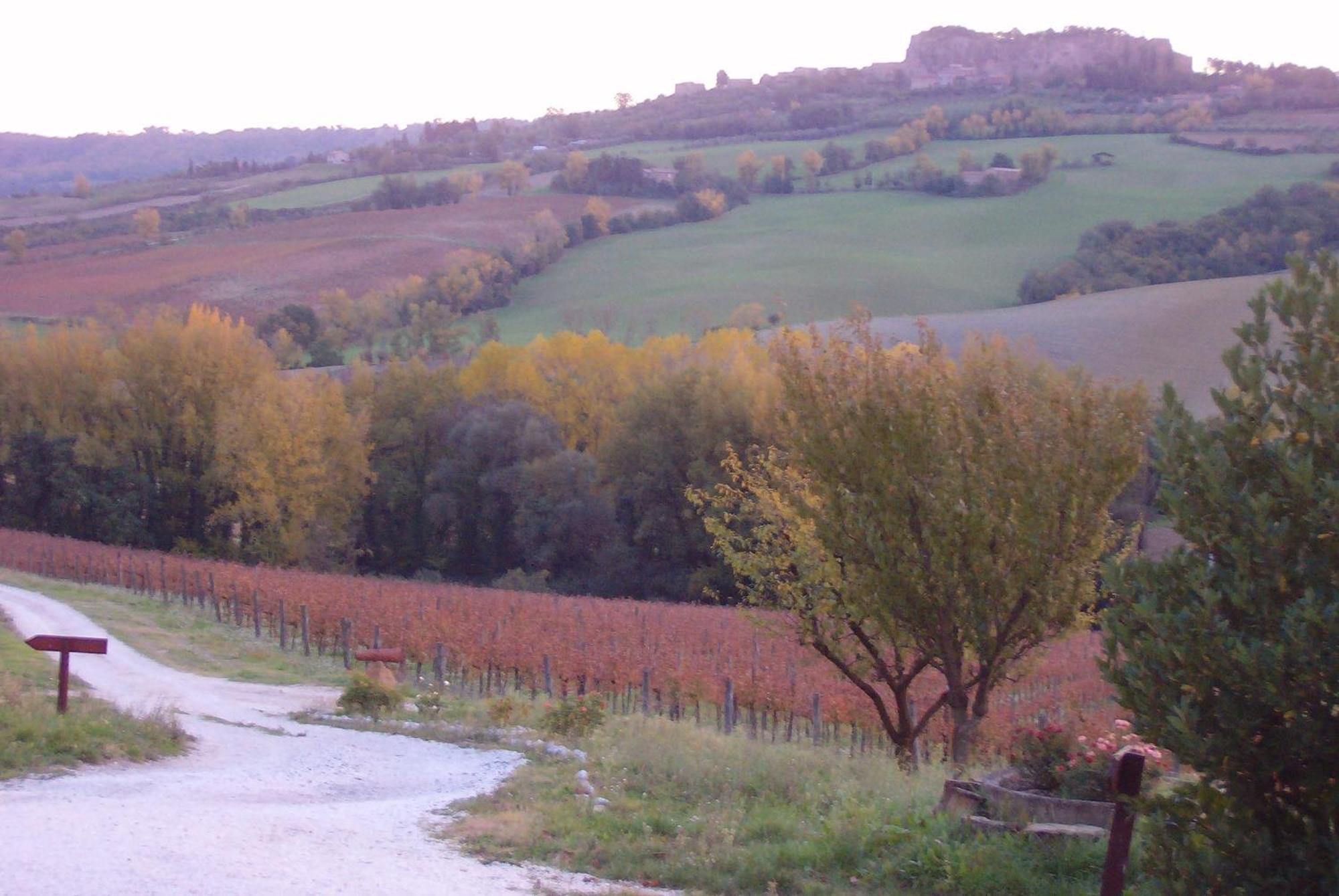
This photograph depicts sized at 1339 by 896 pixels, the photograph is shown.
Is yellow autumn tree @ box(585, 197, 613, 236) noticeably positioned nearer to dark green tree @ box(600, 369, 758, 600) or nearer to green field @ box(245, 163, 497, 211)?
green field @ box(245, 163, 497, 211)

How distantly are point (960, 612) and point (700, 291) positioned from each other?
254 ft

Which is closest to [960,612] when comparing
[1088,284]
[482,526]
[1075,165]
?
[482,526]

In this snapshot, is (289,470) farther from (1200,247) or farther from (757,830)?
(1200,247)

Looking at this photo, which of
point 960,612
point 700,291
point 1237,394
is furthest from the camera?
point 700,291

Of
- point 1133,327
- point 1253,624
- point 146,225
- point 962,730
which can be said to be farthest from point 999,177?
point 1253,624

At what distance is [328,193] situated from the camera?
11375 cm

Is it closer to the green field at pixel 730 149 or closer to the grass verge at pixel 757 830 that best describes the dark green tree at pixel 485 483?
the grass verge at pixel 757 830

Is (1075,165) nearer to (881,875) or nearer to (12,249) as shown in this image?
(12,249)

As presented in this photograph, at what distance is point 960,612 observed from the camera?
45.0 feet

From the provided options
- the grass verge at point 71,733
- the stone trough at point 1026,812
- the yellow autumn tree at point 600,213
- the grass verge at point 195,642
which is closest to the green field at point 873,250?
the yellow autumn tree at point 600,213

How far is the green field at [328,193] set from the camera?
109 meters

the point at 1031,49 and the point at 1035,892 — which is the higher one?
the point at 1031,49

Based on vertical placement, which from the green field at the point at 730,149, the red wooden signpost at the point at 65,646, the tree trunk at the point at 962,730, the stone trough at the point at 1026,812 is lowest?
the tree trunk at the point at 962,730

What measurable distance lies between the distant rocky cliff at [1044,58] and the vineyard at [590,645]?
126405 millimetres
